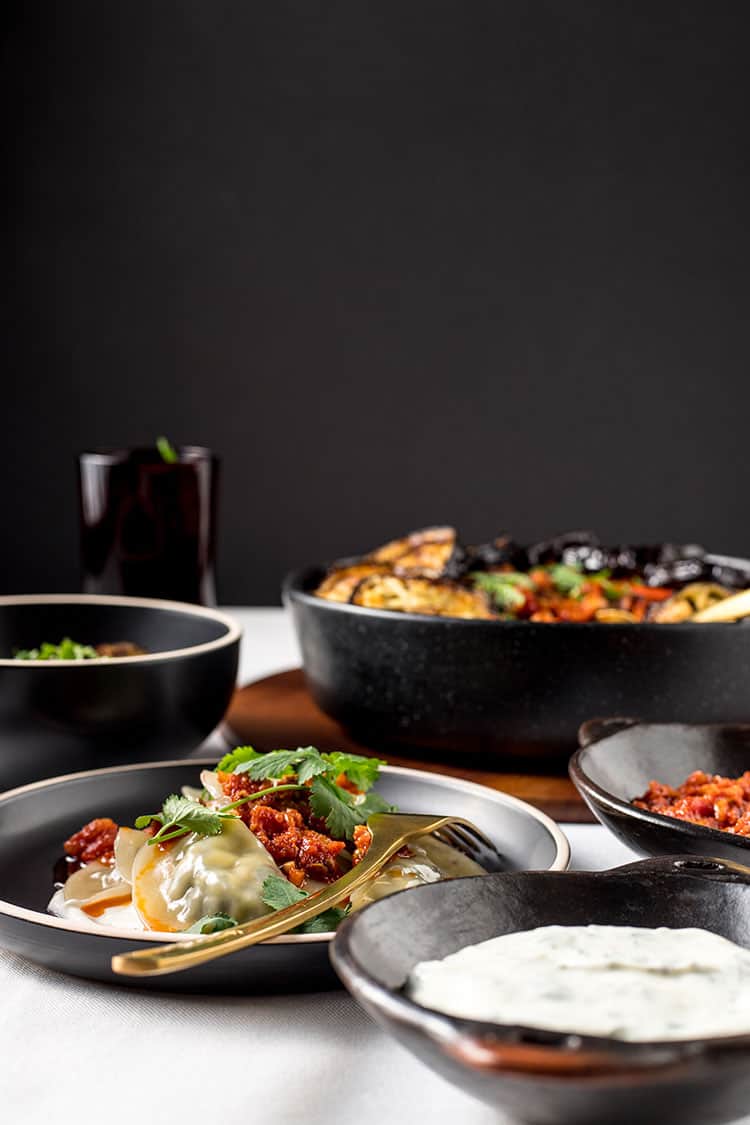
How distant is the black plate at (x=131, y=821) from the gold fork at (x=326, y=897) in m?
0.02

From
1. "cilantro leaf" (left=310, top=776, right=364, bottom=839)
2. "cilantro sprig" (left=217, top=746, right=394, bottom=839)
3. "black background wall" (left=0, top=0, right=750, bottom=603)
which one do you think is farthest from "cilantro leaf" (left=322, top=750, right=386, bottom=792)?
"black background wall" (left=0, top=0, right=750, bottom=603)

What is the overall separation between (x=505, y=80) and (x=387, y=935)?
4772 mm

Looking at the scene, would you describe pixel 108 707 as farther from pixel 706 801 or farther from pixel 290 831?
pixel 706 801

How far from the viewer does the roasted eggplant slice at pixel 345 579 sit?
7.70 feet

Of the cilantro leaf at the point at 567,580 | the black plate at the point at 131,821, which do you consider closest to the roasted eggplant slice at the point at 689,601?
the cilantro leaf at the point at 567,580

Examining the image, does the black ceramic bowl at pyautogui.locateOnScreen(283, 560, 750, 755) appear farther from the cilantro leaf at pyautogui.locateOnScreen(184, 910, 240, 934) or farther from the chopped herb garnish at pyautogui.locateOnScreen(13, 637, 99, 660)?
the cilantro leaf at pyautogui.locateOnScreen(184, 910, 240, 934)

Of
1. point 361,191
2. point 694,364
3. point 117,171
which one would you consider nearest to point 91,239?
point 117,171

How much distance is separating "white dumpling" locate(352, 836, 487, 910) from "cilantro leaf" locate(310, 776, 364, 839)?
2.2 inches

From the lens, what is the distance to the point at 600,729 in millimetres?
1635

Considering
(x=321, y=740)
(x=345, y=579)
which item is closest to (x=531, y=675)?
(x=321, y=740)

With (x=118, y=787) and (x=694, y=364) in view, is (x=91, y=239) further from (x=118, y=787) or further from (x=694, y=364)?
(x=118, y=787)

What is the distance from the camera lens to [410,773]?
161 cm

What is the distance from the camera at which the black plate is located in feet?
3.63

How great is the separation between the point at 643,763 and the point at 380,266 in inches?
159
